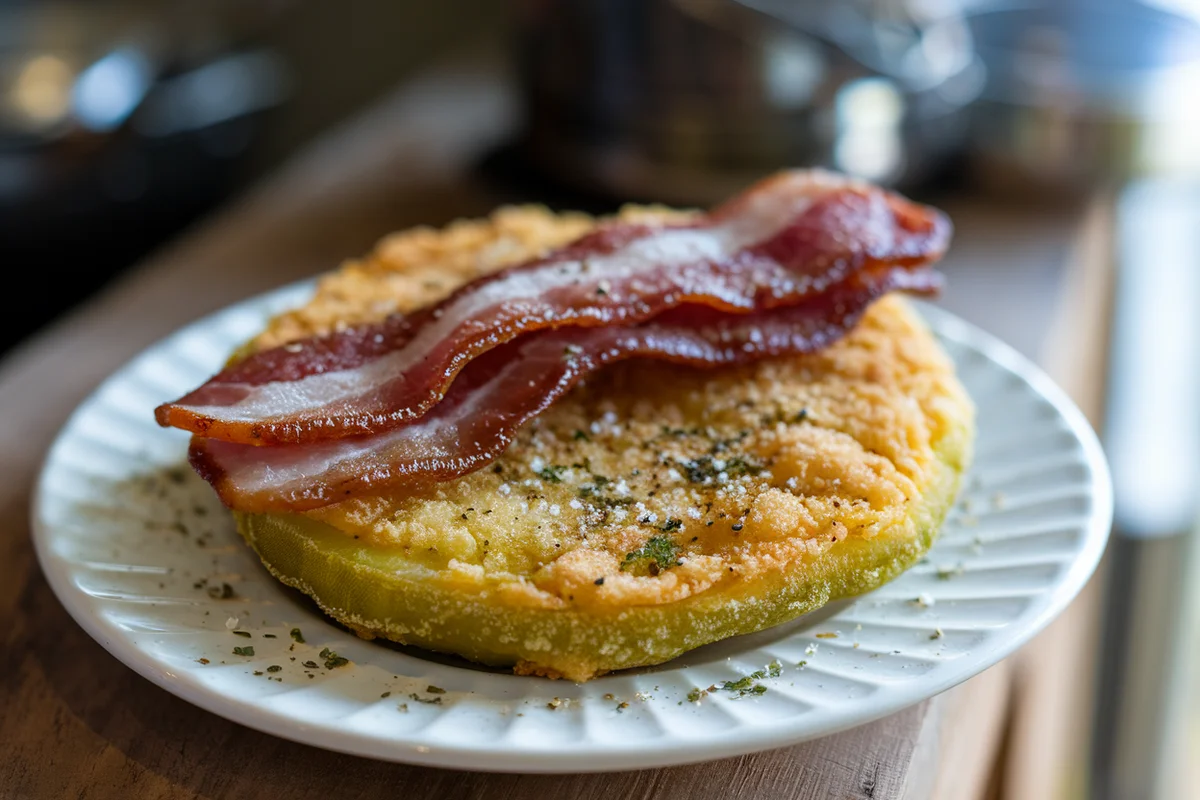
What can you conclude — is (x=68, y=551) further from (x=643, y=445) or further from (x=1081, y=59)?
(x=1081, y=59)

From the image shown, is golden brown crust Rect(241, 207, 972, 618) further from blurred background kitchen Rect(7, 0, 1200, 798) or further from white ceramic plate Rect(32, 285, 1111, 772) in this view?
blurred background kitchen Rect(7, 0, 1200, 798)

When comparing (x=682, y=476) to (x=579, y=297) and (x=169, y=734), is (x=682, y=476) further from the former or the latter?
(x=169, y=734)

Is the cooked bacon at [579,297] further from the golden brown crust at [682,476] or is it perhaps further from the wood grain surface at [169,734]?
the wood grain surface at [169,734]

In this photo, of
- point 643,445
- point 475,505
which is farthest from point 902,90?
point 475,505

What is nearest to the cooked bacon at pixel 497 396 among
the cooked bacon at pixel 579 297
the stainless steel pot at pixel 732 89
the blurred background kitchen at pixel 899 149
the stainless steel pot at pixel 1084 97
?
the cooked bacon at pixel 579 297

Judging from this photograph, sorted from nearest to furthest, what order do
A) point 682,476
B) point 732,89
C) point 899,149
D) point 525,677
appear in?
point 525,677
point 682,476
point 732,89
point 899,149

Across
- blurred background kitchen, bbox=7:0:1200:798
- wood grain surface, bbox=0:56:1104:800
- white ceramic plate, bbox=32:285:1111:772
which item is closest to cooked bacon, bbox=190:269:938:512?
white ceramic plate, bbox=32:285:1111:772

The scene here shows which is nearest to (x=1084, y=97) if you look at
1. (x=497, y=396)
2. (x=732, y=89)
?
(x=732, y=89)

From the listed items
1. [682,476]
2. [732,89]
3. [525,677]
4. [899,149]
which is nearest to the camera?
[525,677]
